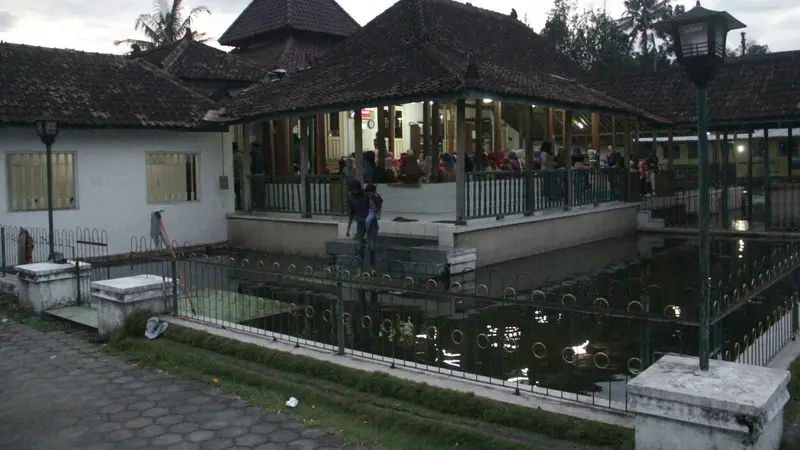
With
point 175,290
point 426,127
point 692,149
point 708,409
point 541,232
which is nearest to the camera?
point 708,409

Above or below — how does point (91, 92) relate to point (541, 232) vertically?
above

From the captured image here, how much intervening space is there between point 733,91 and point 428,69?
1072 cm

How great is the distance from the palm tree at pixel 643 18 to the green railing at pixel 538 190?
3706cm

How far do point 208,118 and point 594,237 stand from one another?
1064 centimetres

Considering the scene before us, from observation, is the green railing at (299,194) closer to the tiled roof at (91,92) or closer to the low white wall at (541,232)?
the tiled roof at (91,92)

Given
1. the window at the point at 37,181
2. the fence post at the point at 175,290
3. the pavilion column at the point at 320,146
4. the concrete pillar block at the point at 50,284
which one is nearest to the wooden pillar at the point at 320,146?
the pavilion column at the point at 320,146

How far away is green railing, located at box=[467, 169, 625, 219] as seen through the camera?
15.0 meters

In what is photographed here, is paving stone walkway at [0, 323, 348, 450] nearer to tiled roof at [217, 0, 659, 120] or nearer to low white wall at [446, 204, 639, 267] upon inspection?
low white wall at [446, 204, 639, 267]

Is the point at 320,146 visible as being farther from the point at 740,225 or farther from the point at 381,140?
the point at 740,225

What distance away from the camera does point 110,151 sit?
16859mm

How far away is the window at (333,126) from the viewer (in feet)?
77.8

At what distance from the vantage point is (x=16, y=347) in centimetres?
859

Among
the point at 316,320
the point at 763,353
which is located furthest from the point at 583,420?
the point at 316,320

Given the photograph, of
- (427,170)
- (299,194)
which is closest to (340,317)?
(299,194)
